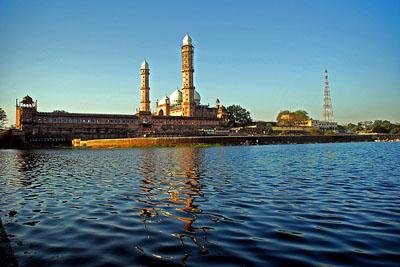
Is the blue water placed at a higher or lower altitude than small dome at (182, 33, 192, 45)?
lower

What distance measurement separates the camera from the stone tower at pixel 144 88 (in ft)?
381

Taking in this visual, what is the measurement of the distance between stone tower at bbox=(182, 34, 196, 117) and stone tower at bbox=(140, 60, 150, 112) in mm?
12417

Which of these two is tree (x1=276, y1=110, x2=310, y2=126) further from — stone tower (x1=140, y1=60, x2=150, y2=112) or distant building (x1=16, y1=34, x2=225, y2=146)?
stone tower (x1=140, y1=60, x2=150, y2=112)

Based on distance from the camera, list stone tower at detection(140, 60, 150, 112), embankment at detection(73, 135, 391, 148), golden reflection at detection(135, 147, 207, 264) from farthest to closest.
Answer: stone tower at detection(140, 60, 150, 112) < embankment at detection(73, 135, 391, 148) < golden reflection at detection(135, 147, 207, 264)

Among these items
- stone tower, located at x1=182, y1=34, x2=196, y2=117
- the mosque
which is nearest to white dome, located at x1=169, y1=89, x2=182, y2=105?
the mosque

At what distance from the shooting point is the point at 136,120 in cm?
9900

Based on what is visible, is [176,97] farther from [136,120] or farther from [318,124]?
[318,124]

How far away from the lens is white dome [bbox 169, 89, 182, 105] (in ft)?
438

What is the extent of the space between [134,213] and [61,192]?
5.29m

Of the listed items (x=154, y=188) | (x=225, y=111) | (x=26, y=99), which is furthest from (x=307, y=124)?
(x=154, y=188)

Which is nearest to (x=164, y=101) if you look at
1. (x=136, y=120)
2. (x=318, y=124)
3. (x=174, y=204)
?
(x=136, y=120)

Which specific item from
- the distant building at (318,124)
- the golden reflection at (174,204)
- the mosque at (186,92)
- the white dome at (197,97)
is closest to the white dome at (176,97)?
the mosque at (186,92)

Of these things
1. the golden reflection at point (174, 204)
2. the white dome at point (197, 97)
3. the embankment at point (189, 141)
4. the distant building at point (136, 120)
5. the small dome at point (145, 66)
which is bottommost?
the golden reflection at point (174, 204)

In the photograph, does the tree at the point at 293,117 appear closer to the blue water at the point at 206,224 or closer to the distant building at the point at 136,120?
the distant building at the point at 136,120
